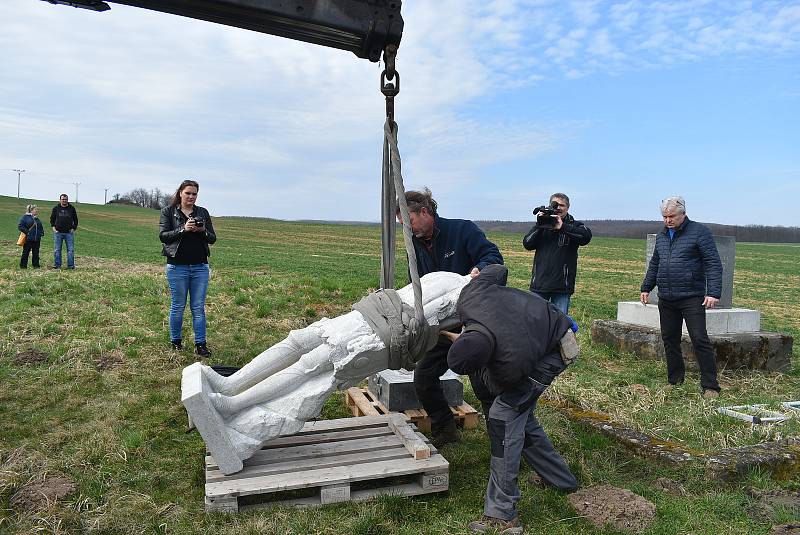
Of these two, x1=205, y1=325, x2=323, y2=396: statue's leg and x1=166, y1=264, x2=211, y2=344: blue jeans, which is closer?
x1=205, y1=325, x2=323, y2=396: statue's leg

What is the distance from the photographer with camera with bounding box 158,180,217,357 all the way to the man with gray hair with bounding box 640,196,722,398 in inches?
190

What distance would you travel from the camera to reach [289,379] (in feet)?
13.3

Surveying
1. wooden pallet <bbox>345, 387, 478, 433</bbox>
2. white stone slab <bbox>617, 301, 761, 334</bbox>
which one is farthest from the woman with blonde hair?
white stone slab <bbox>617, 301, 761, 334</bbox>

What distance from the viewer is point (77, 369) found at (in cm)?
639

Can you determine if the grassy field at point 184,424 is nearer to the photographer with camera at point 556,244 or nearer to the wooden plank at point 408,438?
the wooden plank at point 408,438

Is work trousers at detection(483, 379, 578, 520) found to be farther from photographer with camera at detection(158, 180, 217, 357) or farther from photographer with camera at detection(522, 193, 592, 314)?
photographer with camera at detection(158, 180, 217, 357)

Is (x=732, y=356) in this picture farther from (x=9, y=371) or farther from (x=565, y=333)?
(x=9, y=371)

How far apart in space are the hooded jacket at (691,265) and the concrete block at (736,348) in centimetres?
139

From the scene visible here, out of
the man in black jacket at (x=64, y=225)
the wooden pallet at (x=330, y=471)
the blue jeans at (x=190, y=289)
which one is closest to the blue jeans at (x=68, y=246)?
the man in black jacket at (x=64, y=225)

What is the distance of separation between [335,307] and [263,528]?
6145 mm

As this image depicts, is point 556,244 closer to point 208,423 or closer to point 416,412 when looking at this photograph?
point 416,412

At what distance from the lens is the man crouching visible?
3383 millimetres

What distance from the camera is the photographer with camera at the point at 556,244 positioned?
6.48 metres

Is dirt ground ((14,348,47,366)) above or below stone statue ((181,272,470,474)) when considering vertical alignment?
below
